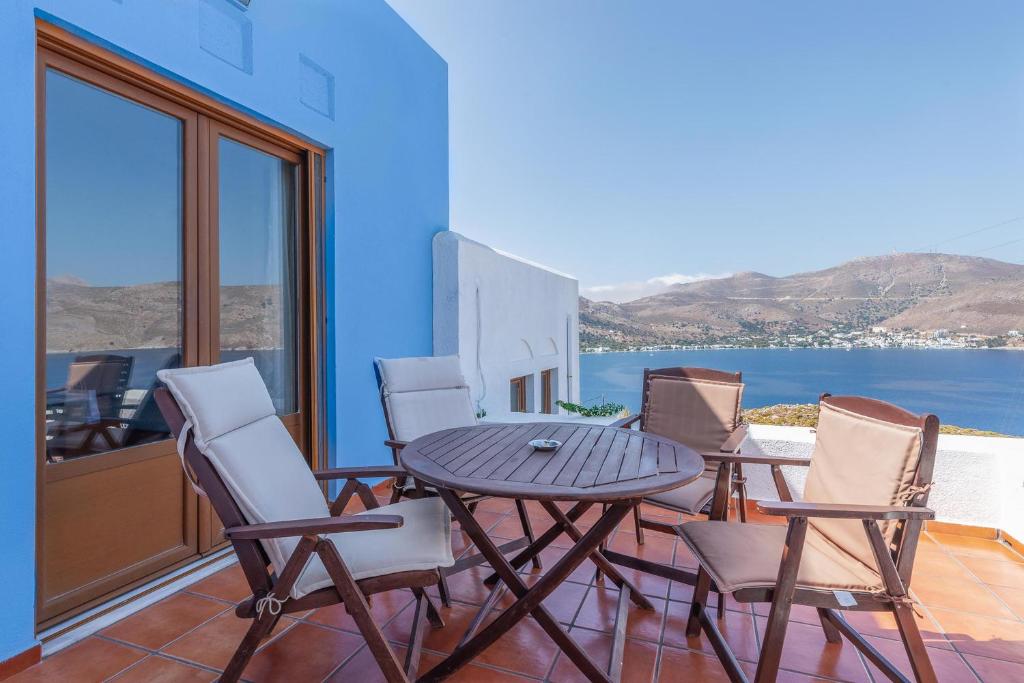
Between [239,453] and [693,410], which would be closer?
[239,453]

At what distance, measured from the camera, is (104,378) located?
242cm

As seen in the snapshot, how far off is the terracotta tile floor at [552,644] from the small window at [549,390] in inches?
315

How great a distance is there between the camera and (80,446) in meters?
2.29

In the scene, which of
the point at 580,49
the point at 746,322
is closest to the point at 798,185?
the point at 746,322

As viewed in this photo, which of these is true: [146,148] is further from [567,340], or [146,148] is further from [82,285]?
[567,340]

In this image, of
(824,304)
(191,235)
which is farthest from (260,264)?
(824,304)

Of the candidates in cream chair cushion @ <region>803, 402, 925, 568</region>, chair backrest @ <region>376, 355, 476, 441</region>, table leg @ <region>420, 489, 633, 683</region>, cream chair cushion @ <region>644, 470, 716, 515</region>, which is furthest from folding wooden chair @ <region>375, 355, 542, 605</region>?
cream chair cushion @ <region>803, 402, 925, 568</region>

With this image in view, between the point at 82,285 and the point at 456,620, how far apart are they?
2305 millimetres

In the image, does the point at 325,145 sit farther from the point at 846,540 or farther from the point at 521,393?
the point at 521,393

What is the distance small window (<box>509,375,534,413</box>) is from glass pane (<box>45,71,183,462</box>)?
631 centimetres

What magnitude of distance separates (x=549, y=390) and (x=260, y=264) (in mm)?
8458

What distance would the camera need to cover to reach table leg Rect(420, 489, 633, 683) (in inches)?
67.7

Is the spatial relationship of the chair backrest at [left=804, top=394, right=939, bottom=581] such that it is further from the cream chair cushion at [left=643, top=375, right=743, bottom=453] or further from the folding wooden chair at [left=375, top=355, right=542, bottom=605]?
the folding wooden chair at [left=375, top=355, right=542, bottom=605]

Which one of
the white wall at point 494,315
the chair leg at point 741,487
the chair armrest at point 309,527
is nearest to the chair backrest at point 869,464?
the chair leg at point 741,487
